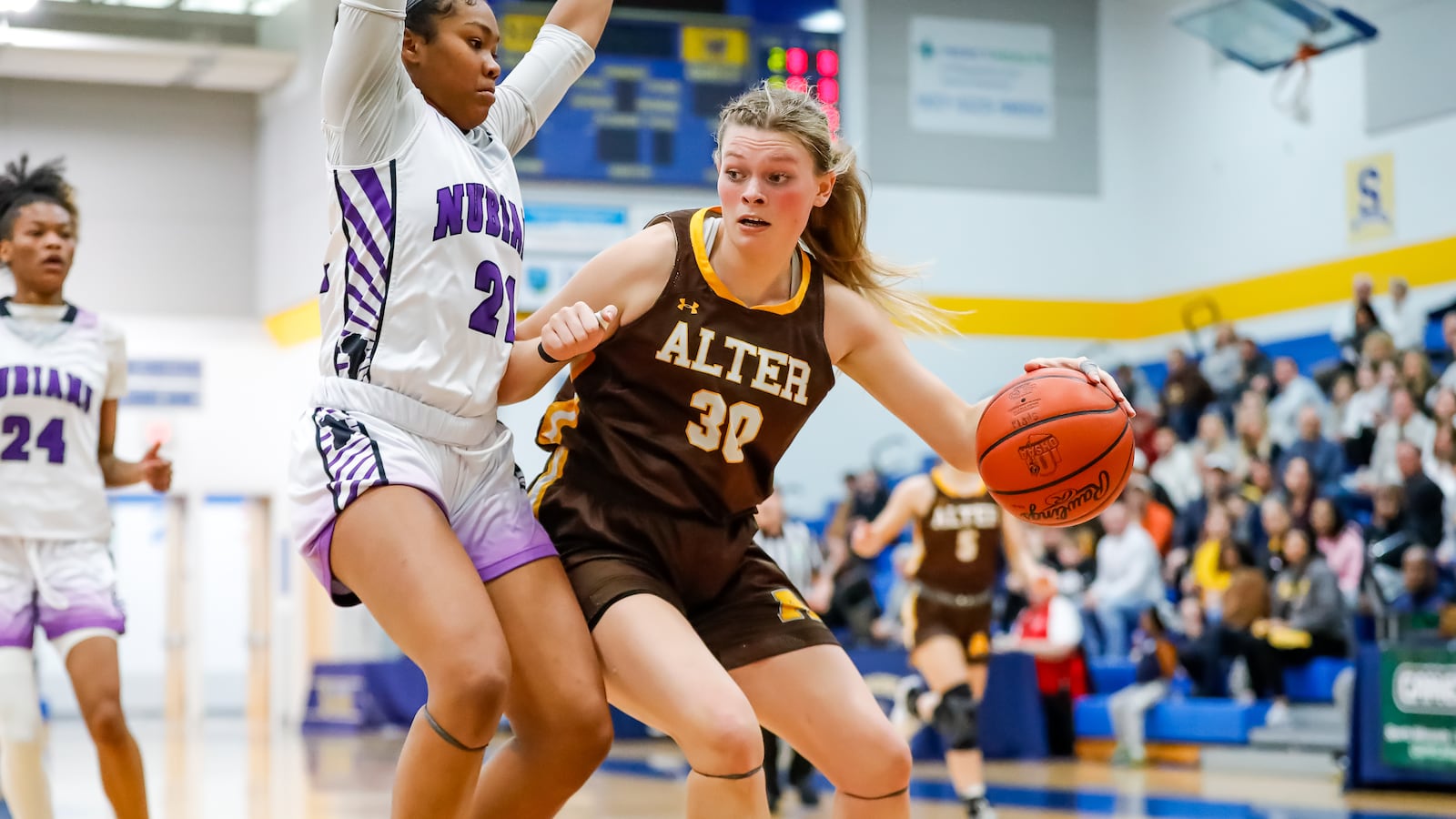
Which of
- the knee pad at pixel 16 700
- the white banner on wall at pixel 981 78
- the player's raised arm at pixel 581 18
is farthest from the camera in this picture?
the white banner on wall at pixel 981 78

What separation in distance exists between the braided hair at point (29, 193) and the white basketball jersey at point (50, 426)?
28 centimetres

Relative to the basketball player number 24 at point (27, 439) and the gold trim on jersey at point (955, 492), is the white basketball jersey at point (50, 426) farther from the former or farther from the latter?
the gold trim on jersey at point (955, 492)

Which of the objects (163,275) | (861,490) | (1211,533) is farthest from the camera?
(163,275)

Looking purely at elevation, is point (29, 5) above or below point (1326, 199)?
above

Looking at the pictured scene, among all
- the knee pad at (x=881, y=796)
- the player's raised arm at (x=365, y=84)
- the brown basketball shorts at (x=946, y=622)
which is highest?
the player's raised arm at (x=365, y=84)

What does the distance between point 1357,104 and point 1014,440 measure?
43.2ft

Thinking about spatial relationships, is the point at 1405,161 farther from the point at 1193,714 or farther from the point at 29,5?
the point at 29,5

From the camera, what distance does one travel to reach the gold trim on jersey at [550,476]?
12.7 ft

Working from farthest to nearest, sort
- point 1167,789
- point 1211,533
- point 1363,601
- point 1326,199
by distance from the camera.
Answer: point 1326,199 → point 1211,533 → point 1363,601 → point 1167,789

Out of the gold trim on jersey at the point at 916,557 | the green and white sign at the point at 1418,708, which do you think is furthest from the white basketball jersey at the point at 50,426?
the green and white sign at the point at 1418,708

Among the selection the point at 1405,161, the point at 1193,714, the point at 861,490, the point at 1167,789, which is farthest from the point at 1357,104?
the point at 1167,789

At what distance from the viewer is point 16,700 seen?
15.6 feet

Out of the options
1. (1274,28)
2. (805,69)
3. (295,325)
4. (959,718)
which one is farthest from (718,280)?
(295,325)

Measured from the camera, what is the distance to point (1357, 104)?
15.5 metres
